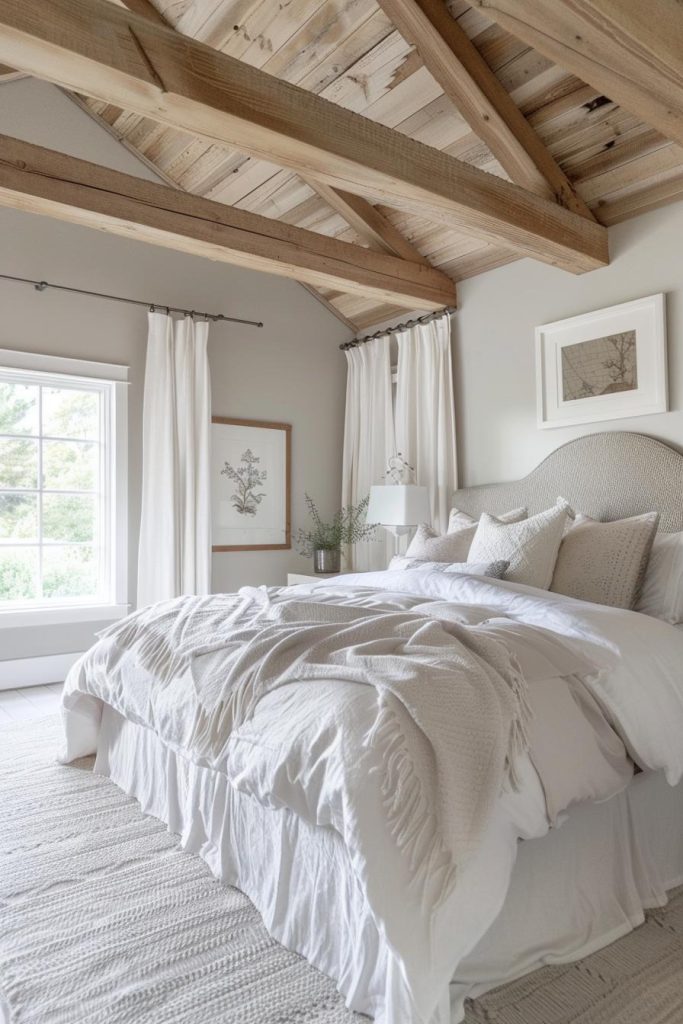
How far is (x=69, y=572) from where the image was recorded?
458 cm

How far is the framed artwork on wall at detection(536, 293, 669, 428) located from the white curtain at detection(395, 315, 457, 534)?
70cm

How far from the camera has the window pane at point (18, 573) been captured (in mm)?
4355

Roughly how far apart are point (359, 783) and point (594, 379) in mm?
2903

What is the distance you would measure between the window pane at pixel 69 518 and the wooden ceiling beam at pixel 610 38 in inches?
140

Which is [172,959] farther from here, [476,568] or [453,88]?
[453,88]

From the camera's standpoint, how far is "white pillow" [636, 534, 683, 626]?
2725 mm

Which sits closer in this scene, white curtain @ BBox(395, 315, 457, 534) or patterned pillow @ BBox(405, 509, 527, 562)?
patterned pillow @ BBox(405, 509, 527, 562)

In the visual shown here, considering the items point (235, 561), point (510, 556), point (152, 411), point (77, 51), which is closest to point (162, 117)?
point (77, 51)

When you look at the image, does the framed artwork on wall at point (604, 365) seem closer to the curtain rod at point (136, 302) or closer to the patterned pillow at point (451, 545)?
the patterned pillow at point (451, 545)

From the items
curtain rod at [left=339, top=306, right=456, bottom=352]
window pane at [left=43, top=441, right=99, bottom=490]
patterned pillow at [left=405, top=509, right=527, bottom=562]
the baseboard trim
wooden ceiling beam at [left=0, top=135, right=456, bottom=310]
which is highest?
wooden ceiling beam at [left=0, top=135, right=456, bottom=310]

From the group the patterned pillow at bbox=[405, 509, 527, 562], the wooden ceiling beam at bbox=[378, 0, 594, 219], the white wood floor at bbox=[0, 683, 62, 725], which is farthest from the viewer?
the white wood floor at bbox=[0, 683, 62, 725]

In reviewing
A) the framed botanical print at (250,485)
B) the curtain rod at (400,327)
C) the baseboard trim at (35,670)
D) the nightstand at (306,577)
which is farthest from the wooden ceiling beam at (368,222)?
the baseboard trim at (35,670)

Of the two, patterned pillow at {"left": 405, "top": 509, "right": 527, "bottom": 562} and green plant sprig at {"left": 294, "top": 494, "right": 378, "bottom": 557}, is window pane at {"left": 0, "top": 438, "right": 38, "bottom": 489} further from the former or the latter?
patterned pillow at {"left": 405, "top": 509, "right": 527, "bottom": 562}

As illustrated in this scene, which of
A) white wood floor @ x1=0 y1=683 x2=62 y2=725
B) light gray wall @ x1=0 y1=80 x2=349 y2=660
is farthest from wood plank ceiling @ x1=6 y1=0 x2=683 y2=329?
white wood floor @ x1=0 y1=683 x2=62 y2=725
